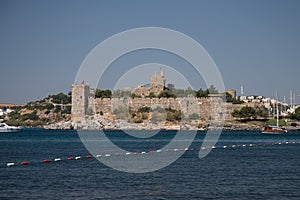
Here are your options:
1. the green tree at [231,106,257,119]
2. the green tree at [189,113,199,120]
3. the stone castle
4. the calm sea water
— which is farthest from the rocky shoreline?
the calm sea water

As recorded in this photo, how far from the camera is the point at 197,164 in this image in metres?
42.3

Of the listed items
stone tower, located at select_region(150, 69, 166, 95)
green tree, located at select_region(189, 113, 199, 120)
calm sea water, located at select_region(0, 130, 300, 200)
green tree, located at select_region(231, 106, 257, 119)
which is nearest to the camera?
calm sea water, located at select_region(0, 130, 300, 200)

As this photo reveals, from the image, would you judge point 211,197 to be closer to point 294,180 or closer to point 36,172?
point 294,180

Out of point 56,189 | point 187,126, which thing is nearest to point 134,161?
point 56,189

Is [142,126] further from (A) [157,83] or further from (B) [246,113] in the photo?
(A) [157,83]

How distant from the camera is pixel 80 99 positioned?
591 feet

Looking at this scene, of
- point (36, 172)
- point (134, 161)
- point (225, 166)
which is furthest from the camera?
point (134, 161)

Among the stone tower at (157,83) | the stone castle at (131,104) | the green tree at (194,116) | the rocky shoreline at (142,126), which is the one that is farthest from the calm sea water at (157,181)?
the stone tower at (157,83)

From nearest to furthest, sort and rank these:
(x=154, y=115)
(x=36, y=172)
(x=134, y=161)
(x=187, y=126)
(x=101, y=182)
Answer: (x=101, y=182)
(x=36, y=172)
(x=134, y=161)
(x=187, y=126)
(x=154, y=115)

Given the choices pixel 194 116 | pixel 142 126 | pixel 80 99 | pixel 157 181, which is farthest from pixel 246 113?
pixel 157 181

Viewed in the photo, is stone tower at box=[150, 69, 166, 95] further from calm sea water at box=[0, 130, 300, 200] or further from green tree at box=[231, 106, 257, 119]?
calm sea water at box=[0, 130, 300, 200]

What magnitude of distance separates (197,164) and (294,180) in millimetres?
10776

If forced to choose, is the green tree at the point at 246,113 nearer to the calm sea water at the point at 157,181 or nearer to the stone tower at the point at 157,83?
the stone tower at the point at 157,83

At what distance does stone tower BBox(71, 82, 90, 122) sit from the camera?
175500 millimetres
